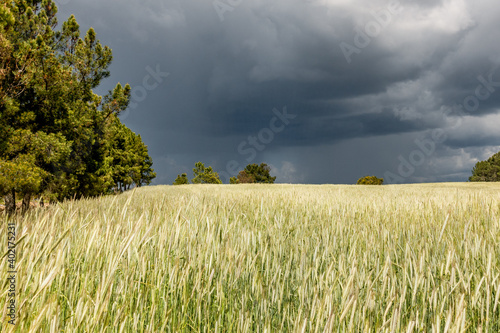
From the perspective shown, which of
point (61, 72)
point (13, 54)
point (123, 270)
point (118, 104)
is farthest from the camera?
point (118, 104)

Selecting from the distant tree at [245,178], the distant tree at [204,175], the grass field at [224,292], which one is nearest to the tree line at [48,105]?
the grass field at [224,292]

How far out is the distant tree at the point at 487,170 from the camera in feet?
232

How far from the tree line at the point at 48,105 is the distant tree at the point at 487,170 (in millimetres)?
83203

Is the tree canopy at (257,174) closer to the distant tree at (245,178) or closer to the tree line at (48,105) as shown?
the distant tree at (245,178)

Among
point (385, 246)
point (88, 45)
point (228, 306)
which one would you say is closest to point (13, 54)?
point (88, 45)

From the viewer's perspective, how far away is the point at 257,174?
85812 mm

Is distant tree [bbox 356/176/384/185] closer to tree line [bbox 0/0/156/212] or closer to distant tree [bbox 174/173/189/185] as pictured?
distant tree [bbox 174/173/189/185]

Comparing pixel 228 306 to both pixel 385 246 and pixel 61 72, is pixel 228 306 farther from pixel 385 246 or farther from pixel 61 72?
pixel 61 72

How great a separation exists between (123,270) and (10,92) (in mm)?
9128

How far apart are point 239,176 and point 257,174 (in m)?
5.75

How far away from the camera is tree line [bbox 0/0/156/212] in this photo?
8.05 m

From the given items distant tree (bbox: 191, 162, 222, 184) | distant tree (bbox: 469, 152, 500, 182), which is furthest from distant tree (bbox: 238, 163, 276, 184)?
distant tree (bbox: 469, 152, 500, 182)

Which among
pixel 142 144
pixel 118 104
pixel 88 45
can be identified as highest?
pixel 142 144

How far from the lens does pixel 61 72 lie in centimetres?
976
